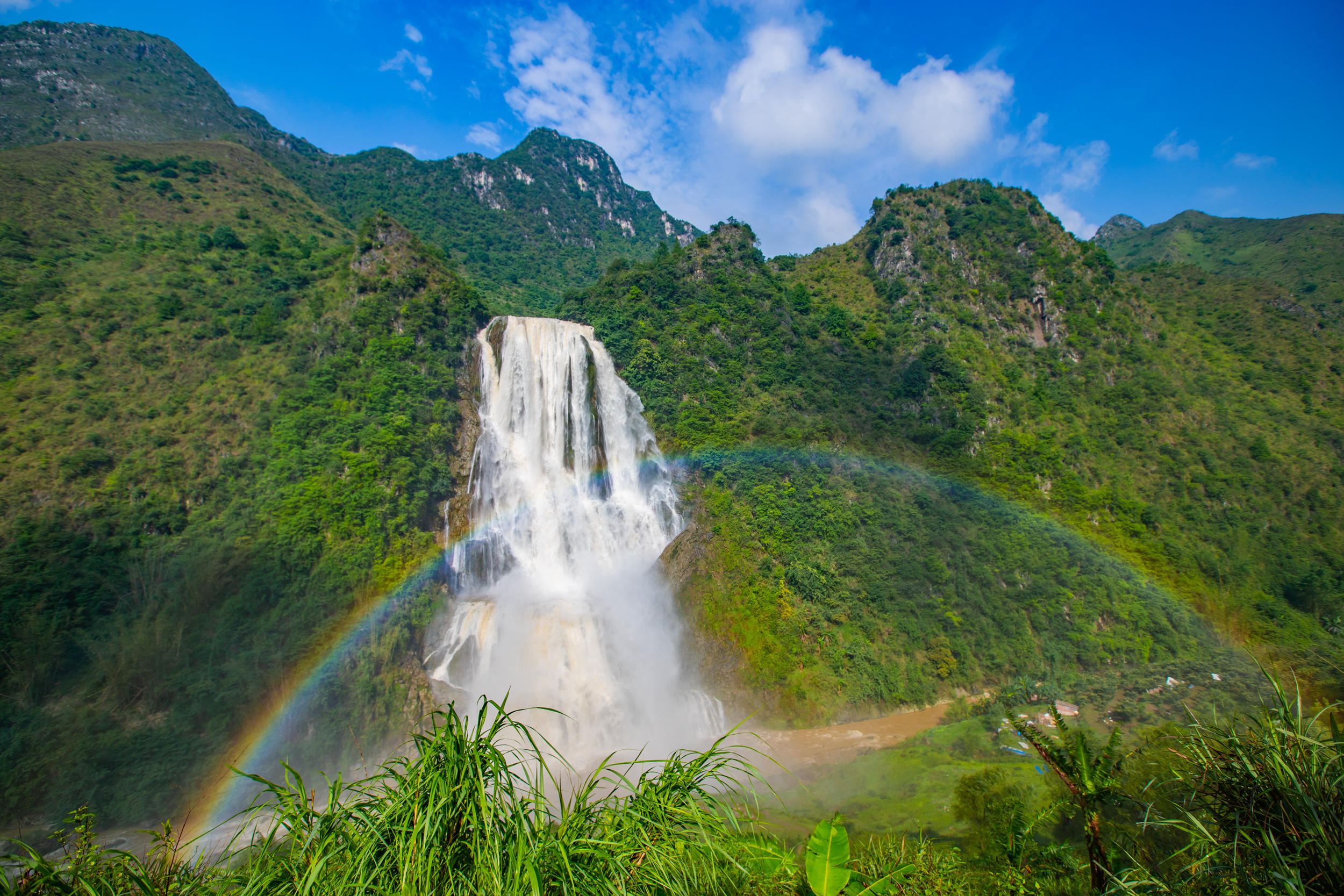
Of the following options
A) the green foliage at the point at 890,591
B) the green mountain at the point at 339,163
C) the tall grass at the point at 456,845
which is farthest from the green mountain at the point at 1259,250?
the green mountain at the point at 339,163

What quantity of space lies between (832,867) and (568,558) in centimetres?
1938

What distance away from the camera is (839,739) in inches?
690

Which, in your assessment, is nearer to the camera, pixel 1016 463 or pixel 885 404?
pixel 1016 463

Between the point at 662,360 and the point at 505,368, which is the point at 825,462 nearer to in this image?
the point at 662,360

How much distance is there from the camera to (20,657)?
43.3 ft

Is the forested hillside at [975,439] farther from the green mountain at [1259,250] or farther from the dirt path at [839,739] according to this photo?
the green mountain at [1259,250]

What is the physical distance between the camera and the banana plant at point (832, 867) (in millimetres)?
3527

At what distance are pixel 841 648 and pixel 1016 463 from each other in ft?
58.1

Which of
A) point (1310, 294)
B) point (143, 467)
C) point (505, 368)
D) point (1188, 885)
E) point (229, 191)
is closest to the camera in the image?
point (1188, 885)

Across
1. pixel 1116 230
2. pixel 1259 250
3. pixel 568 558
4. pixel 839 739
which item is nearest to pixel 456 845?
pixel 839 739

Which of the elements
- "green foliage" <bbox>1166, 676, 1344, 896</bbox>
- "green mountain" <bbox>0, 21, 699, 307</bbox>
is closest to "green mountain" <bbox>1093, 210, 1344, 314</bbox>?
"green foliage" <bbox>1166, 676, 1344, 896</bbox>

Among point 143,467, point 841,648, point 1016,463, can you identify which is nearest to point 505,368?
point 143,467

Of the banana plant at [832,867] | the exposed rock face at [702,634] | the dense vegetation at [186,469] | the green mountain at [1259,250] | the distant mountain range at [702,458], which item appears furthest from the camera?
the green mountain at [1259,250]

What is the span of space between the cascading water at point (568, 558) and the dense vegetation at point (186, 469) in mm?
2019
